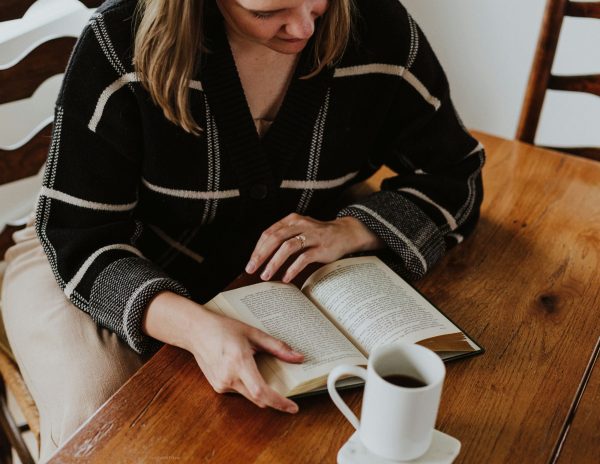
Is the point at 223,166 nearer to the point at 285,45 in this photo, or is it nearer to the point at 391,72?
the point at 285,45

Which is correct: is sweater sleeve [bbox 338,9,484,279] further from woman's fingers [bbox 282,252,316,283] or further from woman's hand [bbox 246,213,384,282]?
woman's fingers [bbox 282,252,316,283]

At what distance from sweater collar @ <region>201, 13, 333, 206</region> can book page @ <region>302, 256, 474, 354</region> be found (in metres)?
0.20

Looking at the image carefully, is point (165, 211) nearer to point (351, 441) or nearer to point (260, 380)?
point (260, 380)

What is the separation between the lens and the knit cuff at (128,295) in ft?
3.19

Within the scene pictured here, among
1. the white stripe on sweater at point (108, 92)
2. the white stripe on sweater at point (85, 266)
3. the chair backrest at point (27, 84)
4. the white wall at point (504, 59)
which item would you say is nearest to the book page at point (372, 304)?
the white stripe on sweater at point (85, 266)

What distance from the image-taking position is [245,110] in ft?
3.57

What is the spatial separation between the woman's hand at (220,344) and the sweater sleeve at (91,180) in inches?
2.2

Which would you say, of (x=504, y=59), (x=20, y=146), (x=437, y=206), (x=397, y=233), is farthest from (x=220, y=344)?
(x=504, y=59)

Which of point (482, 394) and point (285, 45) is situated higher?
point (285, 45)

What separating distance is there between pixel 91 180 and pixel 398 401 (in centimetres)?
61

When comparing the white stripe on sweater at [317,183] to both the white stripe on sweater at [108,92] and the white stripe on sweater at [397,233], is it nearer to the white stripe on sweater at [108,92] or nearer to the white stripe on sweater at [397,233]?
the white stripe on sweater at [397,233]

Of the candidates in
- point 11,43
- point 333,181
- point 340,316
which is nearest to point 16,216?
point 11,43

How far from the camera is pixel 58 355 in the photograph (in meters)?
1.08

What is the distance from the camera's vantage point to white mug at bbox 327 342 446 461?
0.68 metres
